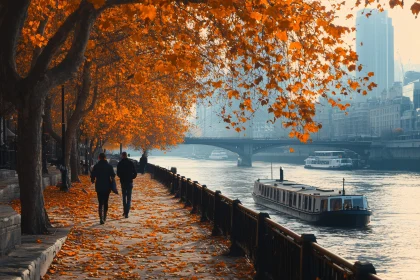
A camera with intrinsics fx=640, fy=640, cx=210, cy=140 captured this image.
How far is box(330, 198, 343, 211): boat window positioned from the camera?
4150cm

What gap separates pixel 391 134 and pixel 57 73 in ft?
504

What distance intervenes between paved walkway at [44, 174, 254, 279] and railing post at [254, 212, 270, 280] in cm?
47

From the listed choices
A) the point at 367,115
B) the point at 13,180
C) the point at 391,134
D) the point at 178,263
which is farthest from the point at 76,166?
the point at 367,115

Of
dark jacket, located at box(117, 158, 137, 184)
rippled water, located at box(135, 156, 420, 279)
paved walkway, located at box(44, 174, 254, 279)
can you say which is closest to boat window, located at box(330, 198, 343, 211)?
rippled water, located at box(135, 156, 420, 279)

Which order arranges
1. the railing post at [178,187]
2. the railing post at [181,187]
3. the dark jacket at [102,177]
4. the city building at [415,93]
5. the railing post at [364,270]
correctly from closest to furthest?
the railing post at [364,270] < the dark jacket at [102,177] < the railing post at [181,187] < the railing post at [178,187] < the city building at [415,93]

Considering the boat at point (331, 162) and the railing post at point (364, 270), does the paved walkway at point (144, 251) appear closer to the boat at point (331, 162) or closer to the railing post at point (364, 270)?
the railing post at point (364, 270)

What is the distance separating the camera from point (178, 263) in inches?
451

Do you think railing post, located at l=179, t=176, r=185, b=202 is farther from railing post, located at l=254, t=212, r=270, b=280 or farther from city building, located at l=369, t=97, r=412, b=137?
city building, located at l=369, t=97, r=412, b=137

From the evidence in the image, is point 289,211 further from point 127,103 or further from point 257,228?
point 257,228

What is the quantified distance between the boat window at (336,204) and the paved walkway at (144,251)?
2310cm

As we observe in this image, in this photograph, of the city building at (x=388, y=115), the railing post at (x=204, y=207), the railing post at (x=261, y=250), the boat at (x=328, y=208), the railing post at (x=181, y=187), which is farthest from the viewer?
the city building at (x=388, y=115)

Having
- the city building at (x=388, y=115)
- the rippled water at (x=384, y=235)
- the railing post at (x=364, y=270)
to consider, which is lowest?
the rippled water at (x=384, y=235)

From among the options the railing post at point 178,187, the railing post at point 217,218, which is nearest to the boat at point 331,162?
the railing post at point 178,187

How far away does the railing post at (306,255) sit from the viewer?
744 centimetres
